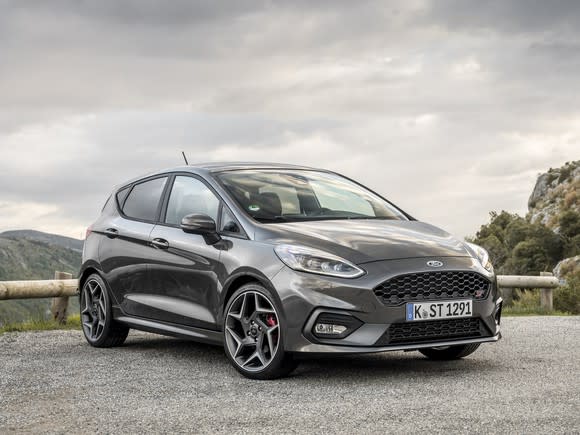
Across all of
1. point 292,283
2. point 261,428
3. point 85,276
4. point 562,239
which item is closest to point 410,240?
point 292,283

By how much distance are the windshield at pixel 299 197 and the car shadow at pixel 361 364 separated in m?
1.25

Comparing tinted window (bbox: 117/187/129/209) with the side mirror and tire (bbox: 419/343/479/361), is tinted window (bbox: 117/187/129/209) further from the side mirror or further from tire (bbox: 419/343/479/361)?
tire (bbox: 419/343/479/361)

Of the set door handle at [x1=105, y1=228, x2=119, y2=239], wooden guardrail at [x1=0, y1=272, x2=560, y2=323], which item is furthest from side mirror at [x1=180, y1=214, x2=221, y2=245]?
wooden guardrail at [x1=0, y1=272, x2=560, y2=323]

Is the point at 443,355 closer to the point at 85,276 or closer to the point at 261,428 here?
the point at 261,428

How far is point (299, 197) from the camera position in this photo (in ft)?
26.6

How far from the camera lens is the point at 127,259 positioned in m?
8.92

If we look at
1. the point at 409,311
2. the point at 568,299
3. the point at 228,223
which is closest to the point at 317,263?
the point at 409,311

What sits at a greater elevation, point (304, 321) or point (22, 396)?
point (304, 321)

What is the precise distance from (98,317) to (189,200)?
2002 millimetres

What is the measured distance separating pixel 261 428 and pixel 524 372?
286 cm

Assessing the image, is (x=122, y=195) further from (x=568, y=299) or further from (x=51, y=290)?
(x=568, y=299)

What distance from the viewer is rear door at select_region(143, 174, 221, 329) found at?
25.1 feet

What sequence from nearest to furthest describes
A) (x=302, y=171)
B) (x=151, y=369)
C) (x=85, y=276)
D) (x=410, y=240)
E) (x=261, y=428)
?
(x=261, y=428), (x=410, y=240), (x=151, y=369), (x=302, y=171), (x=85, y=276)

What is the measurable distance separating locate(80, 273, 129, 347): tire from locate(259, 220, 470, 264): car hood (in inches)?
108
